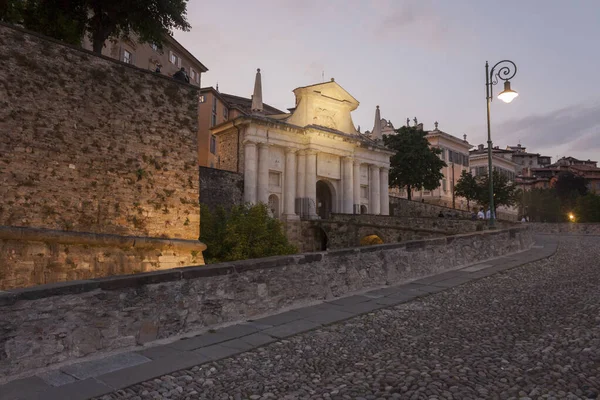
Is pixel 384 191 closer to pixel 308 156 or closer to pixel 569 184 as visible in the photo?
pixel 308 156

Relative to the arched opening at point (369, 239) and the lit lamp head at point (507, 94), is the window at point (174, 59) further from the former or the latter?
the lit lamp head at point (507, 94)

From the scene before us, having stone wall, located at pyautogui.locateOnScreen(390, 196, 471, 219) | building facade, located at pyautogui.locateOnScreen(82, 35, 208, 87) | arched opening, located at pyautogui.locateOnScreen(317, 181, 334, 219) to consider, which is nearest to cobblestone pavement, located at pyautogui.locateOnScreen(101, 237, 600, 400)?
building facade, located at pyautogui.locateOnScreen(82, 35, 208, 87)

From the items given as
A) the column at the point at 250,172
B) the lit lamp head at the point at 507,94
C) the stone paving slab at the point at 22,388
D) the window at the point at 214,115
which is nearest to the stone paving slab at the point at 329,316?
the stone paving slab at the point at 22,388

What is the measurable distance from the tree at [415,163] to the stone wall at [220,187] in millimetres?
21026

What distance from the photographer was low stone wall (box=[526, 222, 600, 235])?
3382cm

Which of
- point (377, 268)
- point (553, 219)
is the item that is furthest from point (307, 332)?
point (553, 219)

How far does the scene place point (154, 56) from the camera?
36469mm

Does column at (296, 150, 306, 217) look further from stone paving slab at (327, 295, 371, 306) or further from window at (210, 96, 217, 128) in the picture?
stone paving slab at (327, 295, 371, 306)

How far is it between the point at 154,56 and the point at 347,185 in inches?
853

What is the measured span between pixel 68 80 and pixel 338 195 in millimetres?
24258

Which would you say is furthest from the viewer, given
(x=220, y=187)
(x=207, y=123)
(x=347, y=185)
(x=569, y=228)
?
(x=207, y=123)

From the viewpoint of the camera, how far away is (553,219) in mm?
59188

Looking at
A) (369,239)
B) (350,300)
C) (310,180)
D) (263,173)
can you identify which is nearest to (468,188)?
(369,239)

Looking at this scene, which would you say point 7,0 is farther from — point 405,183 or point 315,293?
point 405,183
